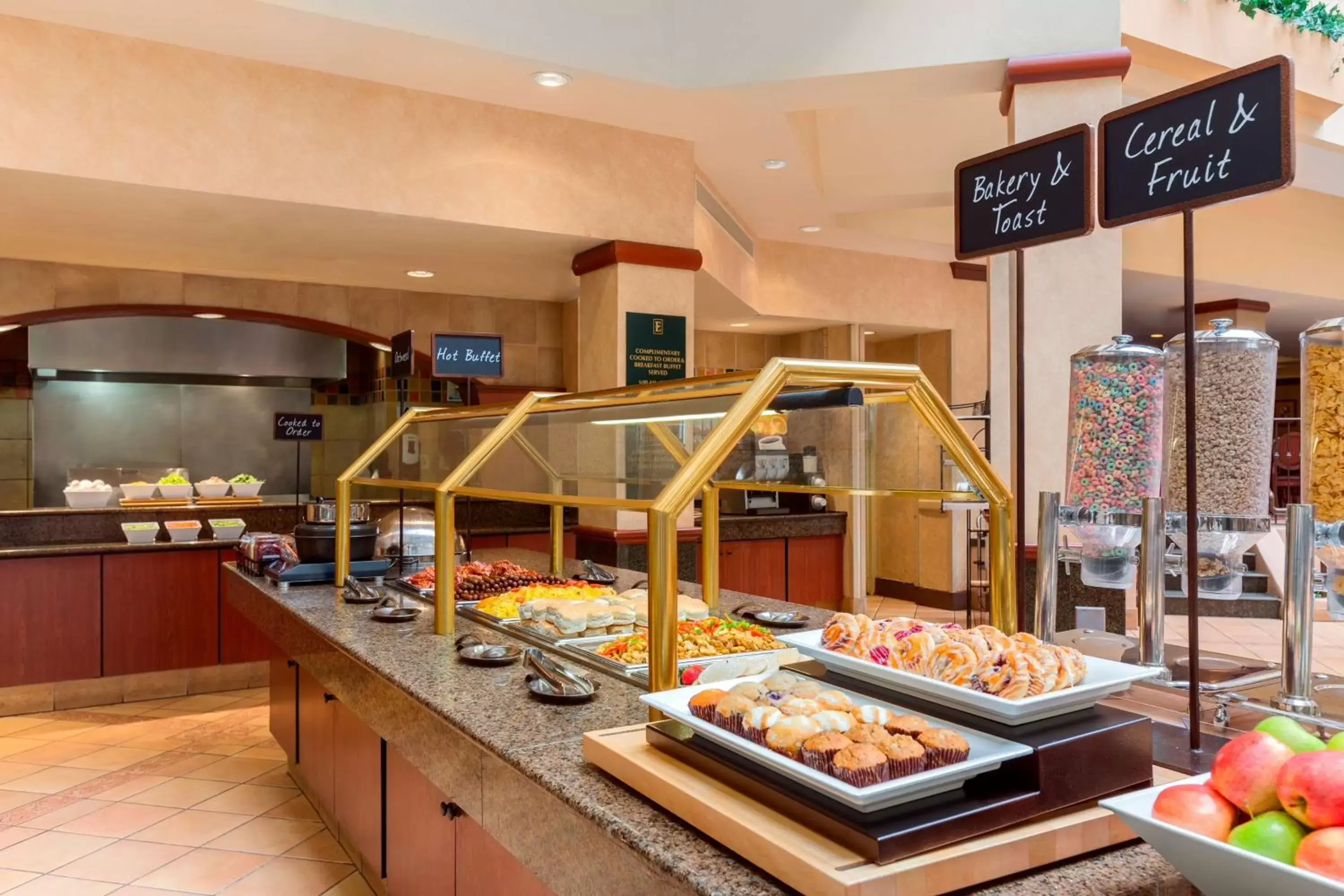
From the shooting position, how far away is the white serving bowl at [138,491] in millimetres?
6340

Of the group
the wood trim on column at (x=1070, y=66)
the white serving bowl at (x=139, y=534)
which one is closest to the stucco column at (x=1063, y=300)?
the wood trim on column at (x=1070, y=66)

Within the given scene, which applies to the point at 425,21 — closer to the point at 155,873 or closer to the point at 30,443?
the point at 155,873

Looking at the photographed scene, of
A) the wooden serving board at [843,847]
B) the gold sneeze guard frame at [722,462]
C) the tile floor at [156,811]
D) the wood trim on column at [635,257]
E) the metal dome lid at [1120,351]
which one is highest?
the wood trim on column at [635,257]

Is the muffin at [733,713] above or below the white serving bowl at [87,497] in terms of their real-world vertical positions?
below

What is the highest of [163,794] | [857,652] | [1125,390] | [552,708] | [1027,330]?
[1027,330]

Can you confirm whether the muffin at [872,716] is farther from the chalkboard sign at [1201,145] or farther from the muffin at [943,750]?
the chalkboard sign at [1201,145]

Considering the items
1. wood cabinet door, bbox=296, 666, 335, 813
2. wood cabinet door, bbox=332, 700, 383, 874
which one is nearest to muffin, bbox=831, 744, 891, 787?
wood cabinet door, bbox=332, 700, 383, 874

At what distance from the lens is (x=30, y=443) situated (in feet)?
23.5

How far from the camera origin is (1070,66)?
4.84 metres

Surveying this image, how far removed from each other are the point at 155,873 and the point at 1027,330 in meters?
4.59

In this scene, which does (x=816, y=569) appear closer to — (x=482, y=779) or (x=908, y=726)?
(x=482, y=779)

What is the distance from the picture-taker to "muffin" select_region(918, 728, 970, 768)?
4.09 feet

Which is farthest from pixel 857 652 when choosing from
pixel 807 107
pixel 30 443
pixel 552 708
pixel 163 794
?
pixel 30 443

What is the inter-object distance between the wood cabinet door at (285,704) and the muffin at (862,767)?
11.0 feet
